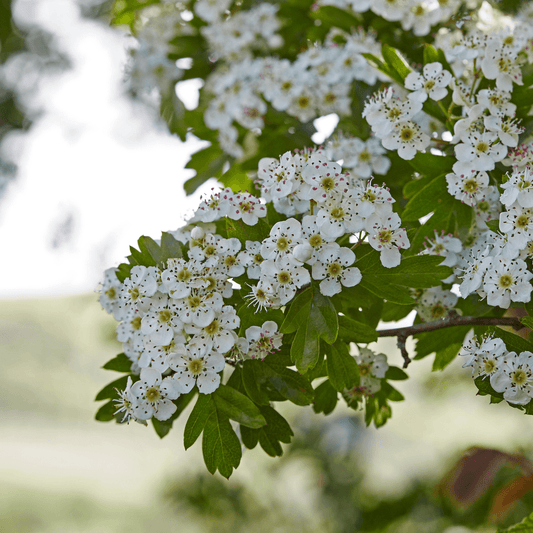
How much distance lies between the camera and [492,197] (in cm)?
117

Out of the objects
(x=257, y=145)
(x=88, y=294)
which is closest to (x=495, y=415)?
(x=257, y=145)

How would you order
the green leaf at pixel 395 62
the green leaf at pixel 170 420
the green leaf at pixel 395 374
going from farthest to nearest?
the green leaf at pixel 395 374
the green leaf at pixel 395 62
the green leaf at pixel 170 420

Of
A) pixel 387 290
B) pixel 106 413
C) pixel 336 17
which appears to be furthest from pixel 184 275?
pixel 336 17

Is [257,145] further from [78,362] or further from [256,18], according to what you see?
[78,362]

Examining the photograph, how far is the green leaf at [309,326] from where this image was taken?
37.3 inches

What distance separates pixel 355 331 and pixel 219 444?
331 mm

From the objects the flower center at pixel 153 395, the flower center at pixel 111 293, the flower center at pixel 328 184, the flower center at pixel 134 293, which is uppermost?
the flower center at pixel 328 184

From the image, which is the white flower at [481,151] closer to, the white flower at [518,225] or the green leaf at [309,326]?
the white flower at [518,225]

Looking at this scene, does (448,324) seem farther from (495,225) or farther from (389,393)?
(389,393)

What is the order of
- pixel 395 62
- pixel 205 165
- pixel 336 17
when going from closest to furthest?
pixel 395 62
pixel 336 17
pixel 205 165

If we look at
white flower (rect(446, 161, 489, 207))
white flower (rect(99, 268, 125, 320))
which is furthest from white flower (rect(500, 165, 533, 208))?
white flower (rect(99, 268, 125, 320))

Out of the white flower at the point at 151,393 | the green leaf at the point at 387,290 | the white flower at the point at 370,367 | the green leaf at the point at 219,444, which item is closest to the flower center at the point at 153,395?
the white flower at the point at 151,393

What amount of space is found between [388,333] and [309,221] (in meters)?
0.32

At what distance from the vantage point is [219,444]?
1.01 meters
